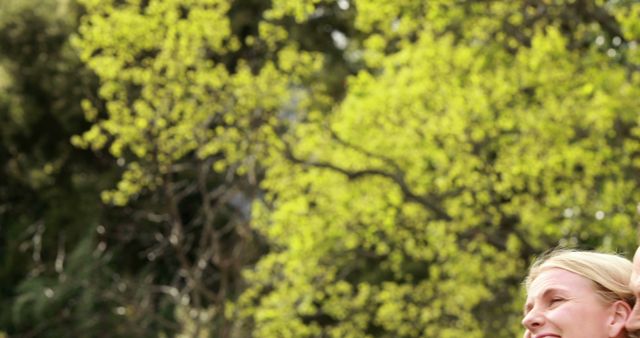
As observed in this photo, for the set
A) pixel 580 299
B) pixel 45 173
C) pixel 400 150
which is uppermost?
pixel 580 299

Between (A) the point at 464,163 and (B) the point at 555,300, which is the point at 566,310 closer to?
(B) the point at 555,300

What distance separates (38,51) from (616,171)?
1448 cm

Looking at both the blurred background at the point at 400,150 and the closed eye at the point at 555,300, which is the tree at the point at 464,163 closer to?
the blurred background at the point at 400,150

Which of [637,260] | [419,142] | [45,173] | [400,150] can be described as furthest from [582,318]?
[45,173]

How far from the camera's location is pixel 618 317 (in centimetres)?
218

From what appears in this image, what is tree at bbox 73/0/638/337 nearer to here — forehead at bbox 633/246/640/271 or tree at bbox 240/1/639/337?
tree at bbox 240/1/639/337

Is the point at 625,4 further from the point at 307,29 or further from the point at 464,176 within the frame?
the point at 307,29

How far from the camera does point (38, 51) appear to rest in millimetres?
25094

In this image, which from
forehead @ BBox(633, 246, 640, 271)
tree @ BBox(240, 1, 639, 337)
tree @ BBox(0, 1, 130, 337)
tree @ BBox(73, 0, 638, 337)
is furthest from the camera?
tree @ BBox(0, 1, 130, 337)

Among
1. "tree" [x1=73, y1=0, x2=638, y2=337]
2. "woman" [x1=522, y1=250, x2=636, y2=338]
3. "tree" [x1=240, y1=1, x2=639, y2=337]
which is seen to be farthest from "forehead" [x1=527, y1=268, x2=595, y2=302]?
"tree" [x1=240, y1=1, x2=639, y2=337]

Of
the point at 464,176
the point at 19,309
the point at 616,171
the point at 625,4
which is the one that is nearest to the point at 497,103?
the point at 464,176

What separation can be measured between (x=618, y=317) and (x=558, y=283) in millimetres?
118

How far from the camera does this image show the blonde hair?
2.21 m

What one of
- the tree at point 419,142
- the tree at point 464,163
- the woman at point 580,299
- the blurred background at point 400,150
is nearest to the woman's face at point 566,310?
the woman at point 580,299
